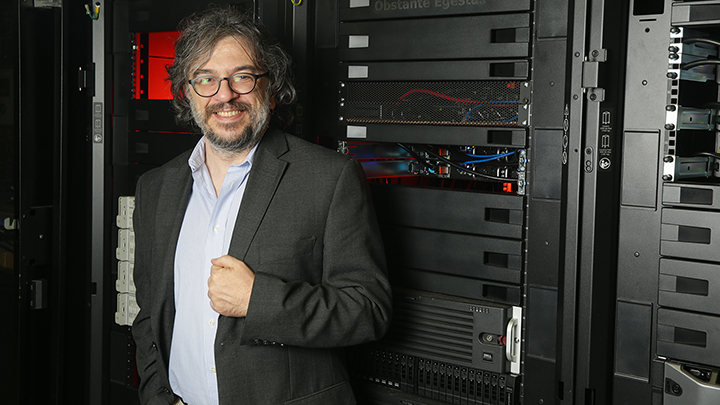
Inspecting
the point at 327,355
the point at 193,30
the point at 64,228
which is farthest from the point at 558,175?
the point at 64,228

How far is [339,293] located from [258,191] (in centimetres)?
36

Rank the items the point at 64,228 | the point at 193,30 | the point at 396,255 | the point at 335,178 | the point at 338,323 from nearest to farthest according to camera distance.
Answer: the point at 338,323 → the point at 335,178 → the point at 193,30 → the point at 396,255 → the point at 64,228

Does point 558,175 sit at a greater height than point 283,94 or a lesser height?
lesser

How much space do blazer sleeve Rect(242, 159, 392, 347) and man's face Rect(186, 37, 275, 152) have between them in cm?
30

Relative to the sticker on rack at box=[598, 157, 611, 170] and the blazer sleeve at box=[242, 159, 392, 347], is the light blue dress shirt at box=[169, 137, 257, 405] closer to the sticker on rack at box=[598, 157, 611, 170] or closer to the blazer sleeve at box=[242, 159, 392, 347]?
the blazer sleeve at box=[242, 159, 392, 347]

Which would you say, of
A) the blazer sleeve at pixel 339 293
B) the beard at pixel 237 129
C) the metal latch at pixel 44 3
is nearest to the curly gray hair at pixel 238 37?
the beard at pixel 237 129

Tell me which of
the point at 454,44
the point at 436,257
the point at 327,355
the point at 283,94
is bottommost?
the point at 327,355

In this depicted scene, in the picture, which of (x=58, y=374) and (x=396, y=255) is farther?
(x=58, y=374)

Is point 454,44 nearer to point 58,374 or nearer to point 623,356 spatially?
point 623,356

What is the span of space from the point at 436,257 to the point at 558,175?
45 cm

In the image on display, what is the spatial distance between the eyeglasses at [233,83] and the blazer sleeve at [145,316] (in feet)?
1.39

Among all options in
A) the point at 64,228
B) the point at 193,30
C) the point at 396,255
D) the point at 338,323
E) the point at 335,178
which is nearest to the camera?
the point at 338,323

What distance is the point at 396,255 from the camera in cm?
221

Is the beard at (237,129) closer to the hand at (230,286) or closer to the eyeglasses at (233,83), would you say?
the eyeglasses at (233,83)
